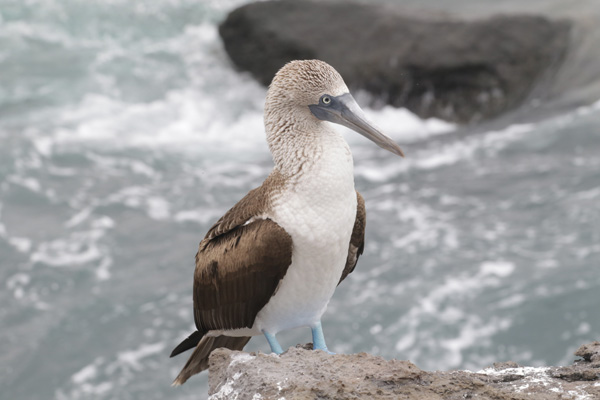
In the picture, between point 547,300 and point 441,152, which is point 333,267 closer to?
point 547,300

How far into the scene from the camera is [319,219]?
15.4 feet

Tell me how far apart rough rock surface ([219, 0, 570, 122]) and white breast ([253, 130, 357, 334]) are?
1128 centimetres

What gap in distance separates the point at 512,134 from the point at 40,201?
26.0ft

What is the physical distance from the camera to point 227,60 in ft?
62.7

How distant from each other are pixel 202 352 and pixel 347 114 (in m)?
1.85

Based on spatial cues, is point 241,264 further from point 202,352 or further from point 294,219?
point 202,352

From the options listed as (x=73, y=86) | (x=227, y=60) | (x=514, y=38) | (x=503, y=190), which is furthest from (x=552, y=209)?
(x=73, y=86)

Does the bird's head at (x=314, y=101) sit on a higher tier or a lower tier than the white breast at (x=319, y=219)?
higher

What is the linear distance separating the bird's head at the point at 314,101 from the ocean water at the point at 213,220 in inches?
224

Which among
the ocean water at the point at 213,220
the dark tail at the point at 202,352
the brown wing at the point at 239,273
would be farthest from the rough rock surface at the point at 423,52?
the brown wing at the point at 239,273

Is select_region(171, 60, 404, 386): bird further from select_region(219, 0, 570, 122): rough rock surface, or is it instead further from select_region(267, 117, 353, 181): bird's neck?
select_region(219, 0, 570, 122): rough rock surface

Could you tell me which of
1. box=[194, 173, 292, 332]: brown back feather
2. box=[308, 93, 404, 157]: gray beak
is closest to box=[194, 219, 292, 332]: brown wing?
box=[194, 173, 292, 332]: brown back feather

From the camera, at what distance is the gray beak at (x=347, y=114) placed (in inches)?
191

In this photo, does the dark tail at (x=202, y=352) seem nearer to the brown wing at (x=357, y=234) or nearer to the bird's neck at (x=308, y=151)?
the brown wing at (x=357, y=234)
